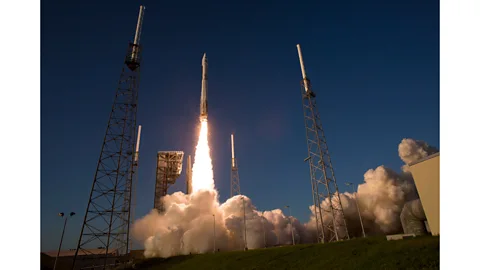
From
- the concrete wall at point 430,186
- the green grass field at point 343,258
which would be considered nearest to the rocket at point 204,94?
the green grass field at point 343,258

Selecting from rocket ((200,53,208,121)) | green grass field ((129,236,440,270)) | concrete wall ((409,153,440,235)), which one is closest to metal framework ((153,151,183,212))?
rocket ((200,53,208,121))

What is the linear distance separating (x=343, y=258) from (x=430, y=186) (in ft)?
37.6

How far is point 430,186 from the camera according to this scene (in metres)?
30.7

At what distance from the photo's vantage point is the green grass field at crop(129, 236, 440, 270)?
23.8m

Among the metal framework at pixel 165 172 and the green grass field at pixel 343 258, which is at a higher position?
the metal framework at pixel 165 172

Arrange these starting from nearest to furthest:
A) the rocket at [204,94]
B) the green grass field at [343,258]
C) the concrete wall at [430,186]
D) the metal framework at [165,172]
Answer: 1. the green grass field at [343,258]
2. the concrete wall at [430,186]
3. the rocket at [204,94]
4. the metal framework at [165,172]

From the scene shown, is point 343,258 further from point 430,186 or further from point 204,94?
point 204,94

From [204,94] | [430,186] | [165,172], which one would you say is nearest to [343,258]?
[430,186]

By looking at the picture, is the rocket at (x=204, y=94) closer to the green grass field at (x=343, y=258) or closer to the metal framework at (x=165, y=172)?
the metal framework at (x=165, y=172)

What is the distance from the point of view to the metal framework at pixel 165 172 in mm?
82875

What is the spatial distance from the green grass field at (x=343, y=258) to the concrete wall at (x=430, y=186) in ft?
7.72

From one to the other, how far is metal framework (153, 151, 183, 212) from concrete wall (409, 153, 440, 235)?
6226cm

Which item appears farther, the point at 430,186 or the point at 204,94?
the point at 204,94

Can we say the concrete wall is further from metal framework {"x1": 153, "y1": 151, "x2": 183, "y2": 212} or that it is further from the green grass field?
metal framework {"x1": 153, "y1": 151, "x2": 183, "y2": 212}
